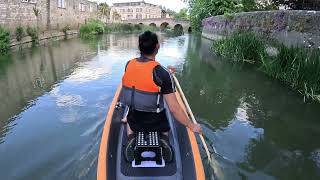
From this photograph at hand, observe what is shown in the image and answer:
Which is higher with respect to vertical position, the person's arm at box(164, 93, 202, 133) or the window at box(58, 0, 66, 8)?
the window at box(58, 0, 66, 8)

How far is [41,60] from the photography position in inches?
514

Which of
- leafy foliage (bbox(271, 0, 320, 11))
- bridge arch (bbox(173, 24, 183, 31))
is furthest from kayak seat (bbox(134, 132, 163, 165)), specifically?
bridge arch (bbox(173, 24, 183, 31))

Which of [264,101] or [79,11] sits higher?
[79,11]

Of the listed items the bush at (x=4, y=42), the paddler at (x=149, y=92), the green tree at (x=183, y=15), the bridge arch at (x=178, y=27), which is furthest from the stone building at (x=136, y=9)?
the paddler at (x=149, y=92)

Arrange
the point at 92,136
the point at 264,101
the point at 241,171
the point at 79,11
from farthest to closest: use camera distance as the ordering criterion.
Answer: the point at 79,11 → the point at 264,101 → the point at 92,136 → the point at 241,171

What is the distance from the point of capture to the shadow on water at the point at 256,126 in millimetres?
4594

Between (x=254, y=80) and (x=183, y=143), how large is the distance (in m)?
6.87

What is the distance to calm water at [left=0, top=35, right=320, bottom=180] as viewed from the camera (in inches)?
177

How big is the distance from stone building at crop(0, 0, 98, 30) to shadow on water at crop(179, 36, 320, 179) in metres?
12.8

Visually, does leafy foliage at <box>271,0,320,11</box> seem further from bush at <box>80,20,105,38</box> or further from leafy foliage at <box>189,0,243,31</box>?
bush at <box>80,20,105,38</box>

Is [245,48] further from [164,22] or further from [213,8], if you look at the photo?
[164,22]

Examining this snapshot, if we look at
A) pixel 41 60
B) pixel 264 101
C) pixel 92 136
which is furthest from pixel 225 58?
pixel 92 136

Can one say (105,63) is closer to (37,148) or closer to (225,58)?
(225,58)

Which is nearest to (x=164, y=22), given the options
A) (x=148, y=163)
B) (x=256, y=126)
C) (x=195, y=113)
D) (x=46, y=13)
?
(x=46, y=13)
